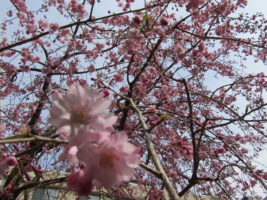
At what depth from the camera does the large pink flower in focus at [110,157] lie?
3.19ft

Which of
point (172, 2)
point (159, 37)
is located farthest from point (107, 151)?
point (172, 2)

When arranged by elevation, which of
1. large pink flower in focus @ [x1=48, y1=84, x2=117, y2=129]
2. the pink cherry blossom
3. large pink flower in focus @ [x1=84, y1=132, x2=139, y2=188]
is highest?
the pink cherry blossom

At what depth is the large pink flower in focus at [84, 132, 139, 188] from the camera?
0.97m

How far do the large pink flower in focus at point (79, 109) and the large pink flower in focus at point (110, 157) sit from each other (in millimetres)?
101

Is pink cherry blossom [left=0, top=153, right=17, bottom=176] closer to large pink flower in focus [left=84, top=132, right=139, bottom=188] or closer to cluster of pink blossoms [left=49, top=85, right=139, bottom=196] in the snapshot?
cluster of pink blossoms [left=49, top=85, right=139, bottom=196]

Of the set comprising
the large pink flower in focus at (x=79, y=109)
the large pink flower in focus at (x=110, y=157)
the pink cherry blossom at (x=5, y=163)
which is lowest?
the large pink flower in focus at (x=110, y=157)

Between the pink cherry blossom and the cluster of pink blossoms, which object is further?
the pink cherry blossom

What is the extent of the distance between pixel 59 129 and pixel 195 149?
2252 mm

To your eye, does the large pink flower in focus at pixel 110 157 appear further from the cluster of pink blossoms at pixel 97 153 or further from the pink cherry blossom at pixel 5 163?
the pink cherry blossom at pixel 5 163

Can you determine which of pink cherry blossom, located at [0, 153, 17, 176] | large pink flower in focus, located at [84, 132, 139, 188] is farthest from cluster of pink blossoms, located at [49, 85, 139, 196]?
pink cherry blossom, located at [0, 153, 17, 176]

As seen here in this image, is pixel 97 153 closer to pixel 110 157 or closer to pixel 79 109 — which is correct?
pixel 110 157

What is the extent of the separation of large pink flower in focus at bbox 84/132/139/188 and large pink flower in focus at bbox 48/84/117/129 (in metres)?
0.10

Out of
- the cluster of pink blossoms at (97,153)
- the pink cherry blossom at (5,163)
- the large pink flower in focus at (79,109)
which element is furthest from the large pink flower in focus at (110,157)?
the pink cherry blossom at (5,163)

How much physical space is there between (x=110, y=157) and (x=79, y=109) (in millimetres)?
271
